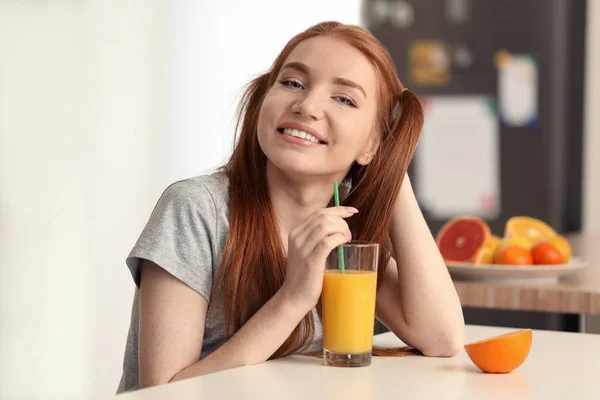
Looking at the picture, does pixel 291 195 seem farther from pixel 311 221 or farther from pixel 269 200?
pixel 311 221

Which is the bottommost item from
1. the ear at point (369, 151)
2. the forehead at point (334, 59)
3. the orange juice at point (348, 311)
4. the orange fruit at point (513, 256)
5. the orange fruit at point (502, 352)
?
the orange fruit at point (513, 256)

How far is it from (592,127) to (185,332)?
444cm

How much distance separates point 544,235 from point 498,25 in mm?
2511

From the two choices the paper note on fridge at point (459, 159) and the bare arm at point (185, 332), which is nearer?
the bare arm at point (185, 332)

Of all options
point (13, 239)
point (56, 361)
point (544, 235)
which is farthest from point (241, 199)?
point (56, 361)

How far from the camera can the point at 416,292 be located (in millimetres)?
1619

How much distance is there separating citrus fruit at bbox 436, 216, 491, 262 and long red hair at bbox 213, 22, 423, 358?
0.82 m

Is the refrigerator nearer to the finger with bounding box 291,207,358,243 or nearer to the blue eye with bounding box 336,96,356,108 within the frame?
the blue eye with bounding box 336,96,356,108

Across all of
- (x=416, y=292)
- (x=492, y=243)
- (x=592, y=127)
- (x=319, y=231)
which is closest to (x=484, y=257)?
(x=492, y=243)

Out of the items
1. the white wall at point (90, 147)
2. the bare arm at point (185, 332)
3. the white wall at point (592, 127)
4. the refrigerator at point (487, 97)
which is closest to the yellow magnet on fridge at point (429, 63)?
the refrigerator at point (487, 97)

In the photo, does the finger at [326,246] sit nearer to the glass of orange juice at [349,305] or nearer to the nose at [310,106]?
the glass of orange juice at [349,305]

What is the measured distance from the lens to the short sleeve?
1.47 meters

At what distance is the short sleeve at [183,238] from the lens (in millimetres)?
1467

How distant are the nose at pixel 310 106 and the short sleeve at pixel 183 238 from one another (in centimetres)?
23
